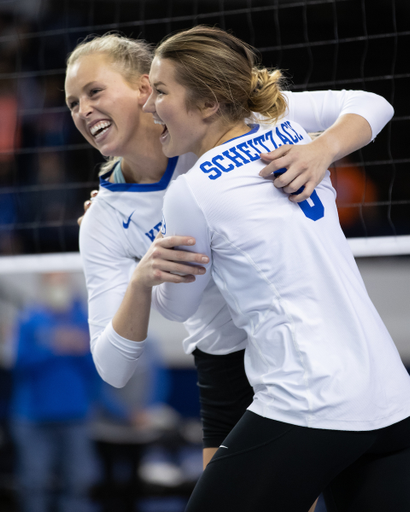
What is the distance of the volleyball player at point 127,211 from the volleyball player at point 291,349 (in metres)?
0.39

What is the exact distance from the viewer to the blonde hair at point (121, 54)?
1.47 metres

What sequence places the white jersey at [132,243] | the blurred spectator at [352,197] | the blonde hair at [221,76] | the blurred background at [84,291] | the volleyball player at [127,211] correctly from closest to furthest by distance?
the blonde hair at [221,76] < the white jersey at [132,243] < the volleyball player at [127,211] < the blurred background at [84,291] < the blurred spectator at [352,197]

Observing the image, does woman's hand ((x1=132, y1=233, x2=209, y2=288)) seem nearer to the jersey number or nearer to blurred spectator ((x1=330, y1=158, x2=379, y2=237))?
the jersey number

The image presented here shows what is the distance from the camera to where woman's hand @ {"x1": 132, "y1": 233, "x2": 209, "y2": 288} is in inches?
38.2

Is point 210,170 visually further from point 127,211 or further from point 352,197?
point 352,197

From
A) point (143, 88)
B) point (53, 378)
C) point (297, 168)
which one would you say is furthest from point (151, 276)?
point (53, 378)

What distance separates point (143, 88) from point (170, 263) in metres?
0.69

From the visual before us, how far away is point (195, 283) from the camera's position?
1.05 m

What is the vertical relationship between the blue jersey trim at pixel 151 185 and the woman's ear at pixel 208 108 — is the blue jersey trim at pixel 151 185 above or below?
below

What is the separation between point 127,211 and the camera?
4.75 feet

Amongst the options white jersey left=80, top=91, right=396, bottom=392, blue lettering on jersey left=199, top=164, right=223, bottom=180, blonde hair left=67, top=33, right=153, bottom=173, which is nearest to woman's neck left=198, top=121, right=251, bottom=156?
blue lettering on jersey left=199, top=164, right=223, bottom=180

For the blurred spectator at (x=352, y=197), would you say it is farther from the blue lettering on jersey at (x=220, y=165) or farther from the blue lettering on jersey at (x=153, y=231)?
the blue lettering on jersey at (x=220, y=165)

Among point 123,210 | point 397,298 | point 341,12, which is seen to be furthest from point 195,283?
point 341,12

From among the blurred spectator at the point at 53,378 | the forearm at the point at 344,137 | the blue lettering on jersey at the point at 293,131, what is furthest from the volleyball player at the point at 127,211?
the blurred spectator at the point at 53,378
